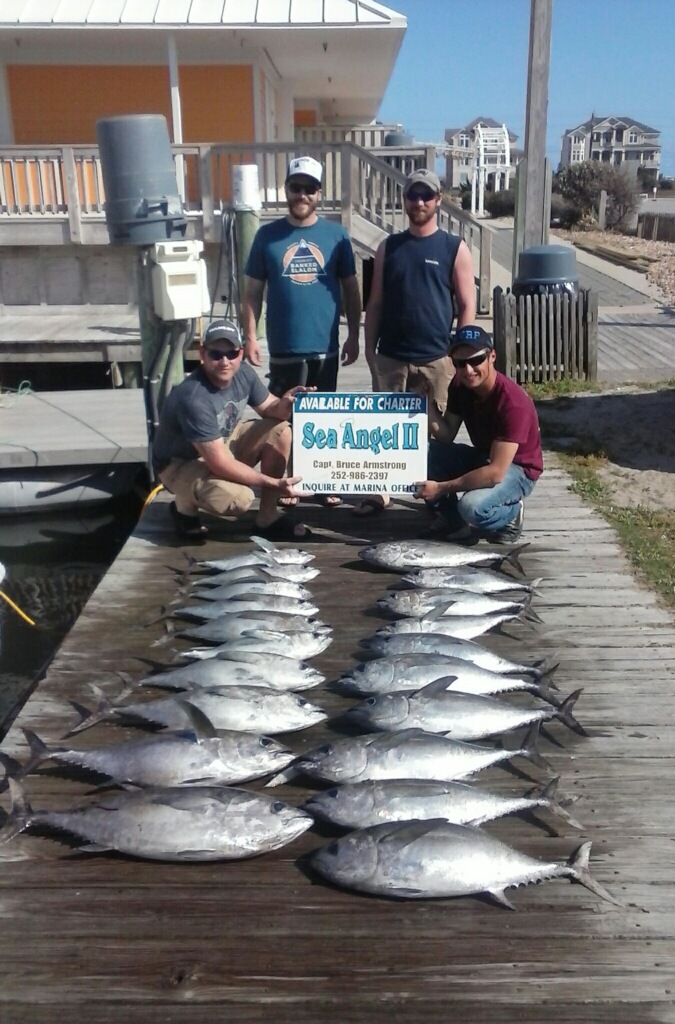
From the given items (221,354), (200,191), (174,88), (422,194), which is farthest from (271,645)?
(174,88)

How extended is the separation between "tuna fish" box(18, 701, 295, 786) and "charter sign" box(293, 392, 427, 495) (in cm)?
223

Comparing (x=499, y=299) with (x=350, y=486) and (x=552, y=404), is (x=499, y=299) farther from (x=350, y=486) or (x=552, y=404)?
(x=350, y=486)

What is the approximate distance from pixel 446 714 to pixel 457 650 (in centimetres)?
51

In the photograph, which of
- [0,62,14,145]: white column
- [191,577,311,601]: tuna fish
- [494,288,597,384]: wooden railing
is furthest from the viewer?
[0,62,14,145]: white column

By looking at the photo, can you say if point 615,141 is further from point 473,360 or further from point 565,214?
point 473,360

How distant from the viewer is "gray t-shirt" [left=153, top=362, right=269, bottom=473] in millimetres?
4691

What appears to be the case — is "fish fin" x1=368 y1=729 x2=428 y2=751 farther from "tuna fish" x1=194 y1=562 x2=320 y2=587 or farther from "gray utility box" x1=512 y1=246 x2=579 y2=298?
"gray utility box" x1=512 y1=246 x2=579 y2=298

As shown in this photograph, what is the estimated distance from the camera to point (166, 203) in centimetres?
595

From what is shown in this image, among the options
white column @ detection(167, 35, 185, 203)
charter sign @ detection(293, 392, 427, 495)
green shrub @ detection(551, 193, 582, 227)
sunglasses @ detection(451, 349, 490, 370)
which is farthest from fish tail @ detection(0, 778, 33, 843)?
green shrub @ detection(551, 193, 582, 227)

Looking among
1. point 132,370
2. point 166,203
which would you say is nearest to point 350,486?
point 166,203

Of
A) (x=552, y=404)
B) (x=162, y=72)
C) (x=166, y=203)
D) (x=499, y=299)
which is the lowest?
(x=552, y=404)

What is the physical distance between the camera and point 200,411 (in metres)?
4.68

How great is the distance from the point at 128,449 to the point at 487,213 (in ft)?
129

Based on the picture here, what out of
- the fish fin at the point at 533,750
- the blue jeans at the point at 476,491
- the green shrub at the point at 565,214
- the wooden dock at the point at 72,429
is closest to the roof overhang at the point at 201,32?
the wooden dock at the point at 72,429
